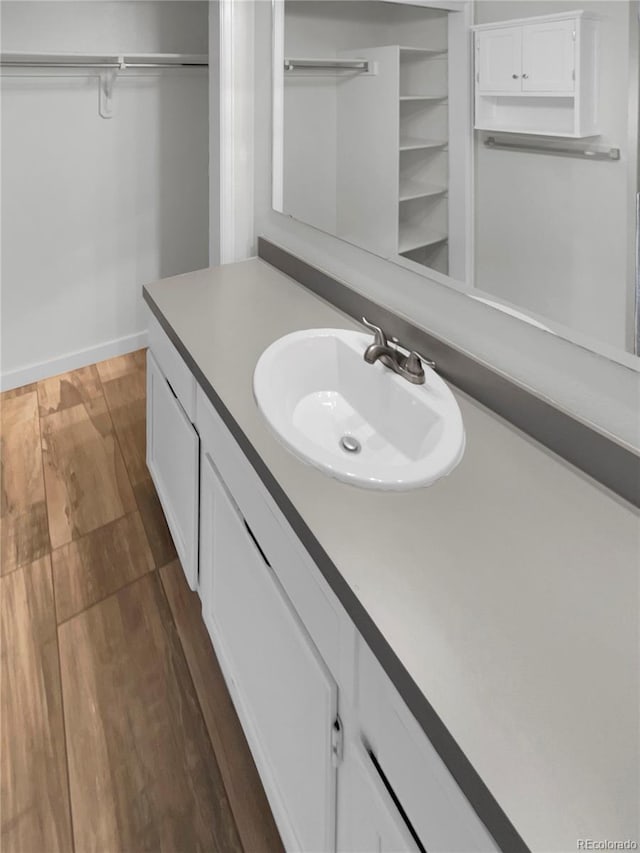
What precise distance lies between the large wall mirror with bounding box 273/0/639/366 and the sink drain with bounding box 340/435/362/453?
356 mm

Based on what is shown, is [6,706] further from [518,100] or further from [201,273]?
[518,100]

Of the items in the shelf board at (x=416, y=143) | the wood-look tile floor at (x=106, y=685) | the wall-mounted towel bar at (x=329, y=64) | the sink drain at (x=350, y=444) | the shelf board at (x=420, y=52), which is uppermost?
the wall-mounted towel bar at (x=329, y=64)

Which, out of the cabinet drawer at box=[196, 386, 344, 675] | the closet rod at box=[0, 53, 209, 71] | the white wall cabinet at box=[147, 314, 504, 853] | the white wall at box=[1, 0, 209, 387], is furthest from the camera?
the white wall at box=[1, 0, 209, 387]

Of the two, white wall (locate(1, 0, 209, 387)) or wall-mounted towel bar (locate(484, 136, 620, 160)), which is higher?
white wall (locate(1, 0, 209, 387))

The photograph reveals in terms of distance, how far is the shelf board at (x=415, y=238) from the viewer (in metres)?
1.22

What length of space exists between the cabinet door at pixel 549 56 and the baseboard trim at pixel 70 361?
2761 millimetres

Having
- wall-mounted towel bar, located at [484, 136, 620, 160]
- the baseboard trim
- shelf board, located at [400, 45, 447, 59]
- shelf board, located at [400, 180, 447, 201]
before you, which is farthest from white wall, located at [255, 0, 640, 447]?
the baseboard trim

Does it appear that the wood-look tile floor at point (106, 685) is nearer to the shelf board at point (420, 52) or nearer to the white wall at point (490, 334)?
the white wall at point (490, 334)

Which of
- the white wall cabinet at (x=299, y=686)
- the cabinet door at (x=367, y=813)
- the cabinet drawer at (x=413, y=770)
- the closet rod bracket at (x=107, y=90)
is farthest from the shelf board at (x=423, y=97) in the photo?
the closet rod bracket at (x=107, y=90)

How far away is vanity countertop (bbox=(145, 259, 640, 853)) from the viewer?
521mm

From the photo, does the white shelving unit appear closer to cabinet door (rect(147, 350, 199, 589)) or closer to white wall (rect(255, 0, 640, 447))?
white wall (rect(255, 0, 640, 447))

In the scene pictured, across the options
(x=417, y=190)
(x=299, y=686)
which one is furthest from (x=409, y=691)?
(x=417, y=190)

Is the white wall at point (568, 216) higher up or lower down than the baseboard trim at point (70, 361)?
higher up

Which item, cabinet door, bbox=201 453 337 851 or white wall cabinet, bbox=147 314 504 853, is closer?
white wall cabinet, bbox=147 314 504 853
